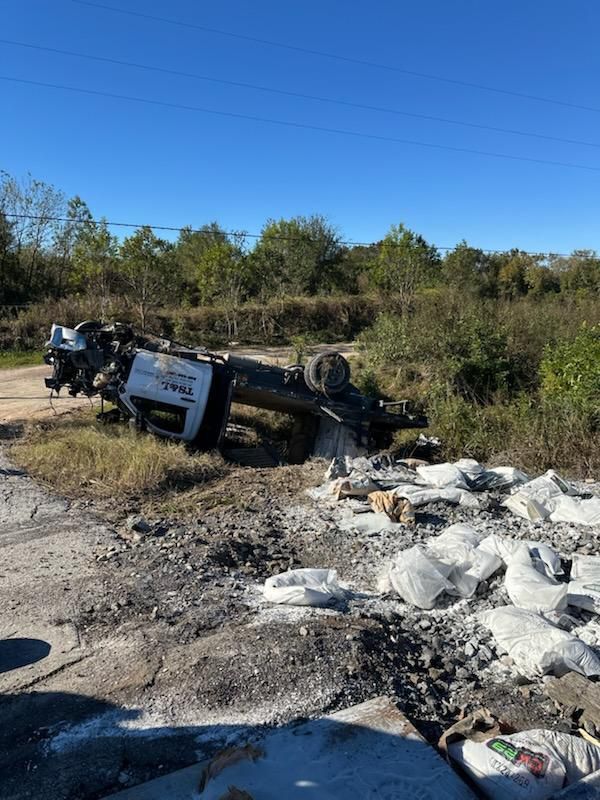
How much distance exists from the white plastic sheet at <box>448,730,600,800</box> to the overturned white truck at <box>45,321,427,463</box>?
6.13m

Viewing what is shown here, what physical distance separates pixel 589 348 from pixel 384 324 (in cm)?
592

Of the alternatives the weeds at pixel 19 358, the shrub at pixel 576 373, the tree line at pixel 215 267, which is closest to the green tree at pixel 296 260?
the tree line at pixel 215 267

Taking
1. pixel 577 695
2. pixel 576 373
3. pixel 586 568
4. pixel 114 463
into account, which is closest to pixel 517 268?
pixel 576 373

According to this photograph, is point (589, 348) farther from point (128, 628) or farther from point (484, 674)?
point (128, 628)

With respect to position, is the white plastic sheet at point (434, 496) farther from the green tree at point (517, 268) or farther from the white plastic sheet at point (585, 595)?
the green tree at point (517, 268)

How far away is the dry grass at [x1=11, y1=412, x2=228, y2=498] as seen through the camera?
21.0 ft

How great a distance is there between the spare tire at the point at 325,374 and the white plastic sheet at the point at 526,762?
253 inches

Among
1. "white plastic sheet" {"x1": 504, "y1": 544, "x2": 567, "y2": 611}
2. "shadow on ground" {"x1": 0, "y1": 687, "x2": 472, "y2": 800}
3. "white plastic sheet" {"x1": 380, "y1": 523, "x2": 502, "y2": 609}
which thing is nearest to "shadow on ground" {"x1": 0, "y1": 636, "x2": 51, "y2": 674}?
"shadow on ground" {"x1": 0, "y1": 687, "x2": 472, "y2": 800}

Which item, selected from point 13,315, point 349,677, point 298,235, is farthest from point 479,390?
point 298,235

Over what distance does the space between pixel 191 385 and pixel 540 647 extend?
575 centimetres

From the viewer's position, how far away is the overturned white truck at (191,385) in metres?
7.91

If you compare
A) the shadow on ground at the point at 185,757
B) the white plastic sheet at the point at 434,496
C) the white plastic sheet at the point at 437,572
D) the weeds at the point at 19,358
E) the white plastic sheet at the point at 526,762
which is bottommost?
the shadow on ground at the point at 185,757

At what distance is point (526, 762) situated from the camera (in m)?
2.42

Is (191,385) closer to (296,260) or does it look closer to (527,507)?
(527,507)
